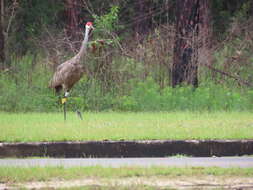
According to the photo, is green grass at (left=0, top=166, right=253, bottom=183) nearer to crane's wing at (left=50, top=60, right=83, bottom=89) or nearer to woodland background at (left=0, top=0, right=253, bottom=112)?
crane's wing at (left=50, top=60, right=83, bottom=89)

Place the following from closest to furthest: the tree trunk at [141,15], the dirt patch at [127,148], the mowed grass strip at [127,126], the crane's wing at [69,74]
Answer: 1. the dirt patch at [127,148]
2. the mowed grass strip at [127,126]
3. the crane's wing at [69,74]
4. the tree trunk at [141,15]

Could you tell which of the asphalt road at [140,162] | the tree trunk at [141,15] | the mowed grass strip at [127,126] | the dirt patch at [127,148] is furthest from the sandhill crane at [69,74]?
the tree trunk at [141,15]

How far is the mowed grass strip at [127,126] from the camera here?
31.4 ft

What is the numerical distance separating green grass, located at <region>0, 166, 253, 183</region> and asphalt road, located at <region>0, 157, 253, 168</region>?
1.26 feet

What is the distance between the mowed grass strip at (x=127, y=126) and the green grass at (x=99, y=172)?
199 centimetres

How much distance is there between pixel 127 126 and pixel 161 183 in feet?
13.3

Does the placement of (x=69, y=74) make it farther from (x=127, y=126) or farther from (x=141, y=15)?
(x=141, y=15)

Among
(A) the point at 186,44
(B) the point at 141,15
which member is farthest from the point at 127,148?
(B) the point at 141,15

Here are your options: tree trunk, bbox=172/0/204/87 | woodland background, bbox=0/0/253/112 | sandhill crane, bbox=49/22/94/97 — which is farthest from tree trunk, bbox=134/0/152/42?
sandhill crane, bbox=49/22/94/97

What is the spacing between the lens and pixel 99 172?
286 inches

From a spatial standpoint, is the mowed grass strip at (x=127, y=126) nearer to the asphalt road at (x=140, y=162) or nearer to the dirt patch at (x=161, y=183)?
the asphalt road at (x=140, y=162)

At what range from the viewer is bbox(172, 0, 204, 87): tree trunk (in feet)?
50.9

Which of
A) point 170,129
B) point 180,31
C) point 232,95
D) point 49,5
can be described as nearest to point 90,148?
point 170,129

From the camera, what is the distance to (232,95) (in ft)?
46.8
